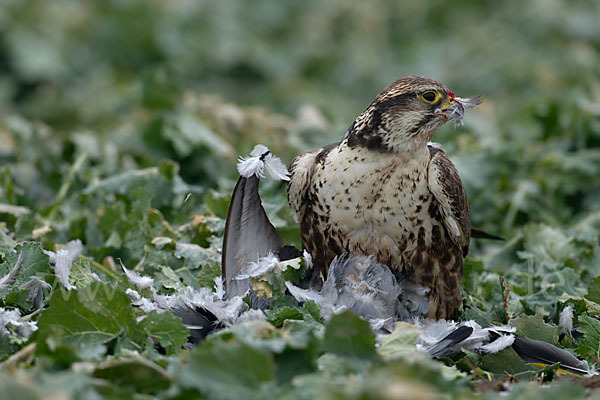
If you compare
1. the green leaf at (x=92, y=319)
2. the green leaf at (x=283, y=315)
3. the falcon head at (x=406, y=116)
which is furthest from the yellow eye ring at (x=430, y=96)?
the green leaf at (x=92, y=319)

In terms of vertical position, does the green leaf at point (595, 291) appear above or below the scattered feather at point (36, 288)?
below

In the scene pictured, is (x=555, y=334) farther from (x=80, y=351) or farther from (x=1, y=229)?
(x=1, y=229)

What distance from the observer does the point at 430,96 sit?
3699 millimetres

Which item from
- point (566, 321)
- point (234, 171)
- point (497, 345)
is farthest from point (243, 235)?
point (234, 171)

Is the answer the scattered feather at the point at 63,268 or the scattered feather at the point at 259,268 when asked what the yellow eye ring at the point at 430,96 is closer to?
the scattered feather at the point at 259,268

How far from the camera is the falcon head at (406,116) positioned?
365 centimetres

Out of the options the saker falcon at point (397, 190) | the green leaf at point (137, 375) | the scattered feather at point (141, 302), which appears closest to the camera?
the green leaf at point (137, 375)

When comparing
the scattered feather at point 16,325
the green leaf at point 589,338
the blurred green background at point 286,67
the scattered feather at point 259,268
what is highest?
the blurred green background at point 286,67

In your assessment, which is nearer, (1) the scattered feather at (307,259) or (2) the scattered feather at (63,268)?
(2) the scattered feather at (63,268)

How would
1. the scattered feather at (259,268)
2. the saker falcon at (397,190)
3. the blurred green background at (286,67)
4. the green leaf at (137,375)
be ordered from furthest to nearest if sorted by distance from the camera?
the blurred green background at (286,67)
the scattered feather at (259,268)
the saker falcon at (397,190)
the green leaf at (137,375)

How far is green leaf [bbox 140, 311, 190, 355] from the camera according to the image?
10.5 feet

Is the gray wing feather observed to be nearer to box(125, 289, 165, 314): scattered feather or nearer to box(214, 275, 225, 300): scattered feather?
box(214, 275, 225, 300): scattered feather

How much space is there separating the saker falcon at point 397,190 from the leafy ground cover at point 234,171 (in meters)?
0.43

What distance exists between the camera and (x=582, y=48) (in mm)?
10258
